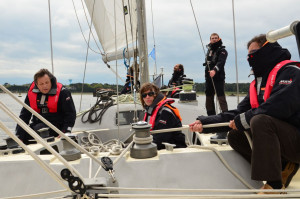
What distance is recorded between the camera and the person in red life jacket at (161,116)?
2.53 metres

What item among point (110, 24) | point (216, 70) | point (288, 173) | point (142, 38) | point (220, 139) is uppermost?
point (110, 24)

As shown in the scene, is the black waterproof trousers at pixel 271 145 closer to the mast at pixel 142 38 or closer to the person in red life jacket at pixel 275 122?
the person in red life jacket at pixel 275 122

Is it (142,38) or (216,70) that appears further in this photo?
(216,70)

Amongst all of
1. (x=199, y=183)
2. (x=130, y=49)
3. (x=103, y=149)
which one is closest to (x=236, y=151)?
(x=199, y=183)

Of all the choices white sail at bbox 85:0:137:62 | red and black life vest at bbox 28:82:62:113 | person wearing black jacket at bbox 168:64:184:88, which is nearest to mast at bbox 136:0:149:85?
red and black life vest at bbox 28:82:62:113

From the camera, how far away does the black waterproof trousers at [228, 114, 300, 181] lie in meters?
1.58

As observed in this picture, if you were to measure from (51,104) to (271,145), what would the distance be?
8.87 ft

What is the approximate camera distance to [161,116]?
2.58 m

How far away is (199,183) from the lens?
6.31 feet

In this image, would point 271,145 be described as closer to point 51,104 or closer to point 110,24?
point 51,104

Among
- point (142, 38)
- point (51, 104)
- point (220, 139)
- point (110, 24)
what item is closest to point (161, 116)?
point (220, 139)

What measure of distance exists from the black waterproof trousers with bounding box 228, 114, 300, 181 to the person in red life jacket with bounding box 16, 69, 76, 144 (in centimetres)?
234

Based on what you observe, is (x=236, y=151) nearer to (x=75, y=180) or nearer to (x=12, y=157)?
(x=75, y=180)

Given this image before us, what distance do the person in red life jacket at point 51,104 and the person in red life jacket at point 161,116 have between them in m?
1.17
